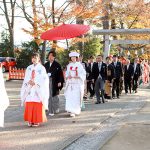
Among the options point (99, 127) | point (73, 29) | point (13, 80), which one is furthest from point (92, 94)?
point (13, 80)

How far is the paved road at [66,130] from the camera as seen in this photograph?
23.7 ft

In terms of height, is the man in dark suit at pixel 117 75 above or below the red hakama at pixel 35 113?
above

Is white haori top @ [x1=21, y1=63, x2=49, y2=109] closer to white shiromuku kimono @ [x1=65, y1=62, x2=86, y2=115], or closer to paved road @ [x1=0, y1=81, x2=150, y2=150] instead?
paved road @ [x1=0, y1=81, x2=150, y2=150]

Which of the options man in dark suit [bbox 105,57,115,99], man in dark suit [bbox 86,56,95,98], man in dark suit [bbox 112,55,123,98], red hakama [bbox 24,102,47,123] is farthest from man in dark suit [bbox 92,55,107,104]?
red hakama [bbox 24,102,47,123]

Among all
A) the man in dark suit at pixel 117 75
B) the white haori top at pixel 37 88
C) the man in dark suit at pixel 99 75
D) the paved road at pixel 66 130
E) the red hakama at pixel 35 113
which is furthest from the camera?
the man in dark suit at pixel 117 75

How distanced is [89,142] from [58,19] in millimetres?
15376

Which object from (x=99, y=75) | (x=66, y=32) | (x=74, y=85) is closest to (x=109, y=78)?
(x=99, y=75)

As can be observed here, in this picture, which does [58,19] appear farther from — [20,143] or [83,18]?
[20,143]

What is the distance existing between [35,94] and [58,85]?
75.8 inches

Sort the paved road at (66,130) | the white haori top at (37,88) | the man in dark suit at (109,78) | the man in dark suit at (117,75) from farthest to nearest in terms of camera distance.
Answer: the man in dark suit at (117,75) < the man in dark suit at (109,78) < the white haori top at (37,88) < the paved road at (66,130)

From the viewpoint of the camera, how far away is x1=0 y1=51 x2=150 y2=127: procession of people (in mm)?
8953

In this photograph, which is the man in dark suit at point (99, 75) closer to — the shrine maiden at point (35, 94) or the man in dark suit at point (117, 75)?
the man in dark suit at point (117, 75)

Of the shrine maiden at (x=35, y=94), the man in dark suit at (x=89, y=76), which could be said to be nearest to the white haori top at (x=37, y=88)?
the shrine maiden at (x=35, y=94)

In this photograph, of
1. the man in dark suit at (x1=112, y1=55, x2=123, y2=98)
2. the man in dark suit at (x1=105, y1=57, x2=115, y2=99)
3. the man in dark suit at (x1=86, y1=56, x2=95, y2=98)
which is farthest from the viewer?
the man in dark suit at (x1=112, y1=55, x2=123, y2=98)
